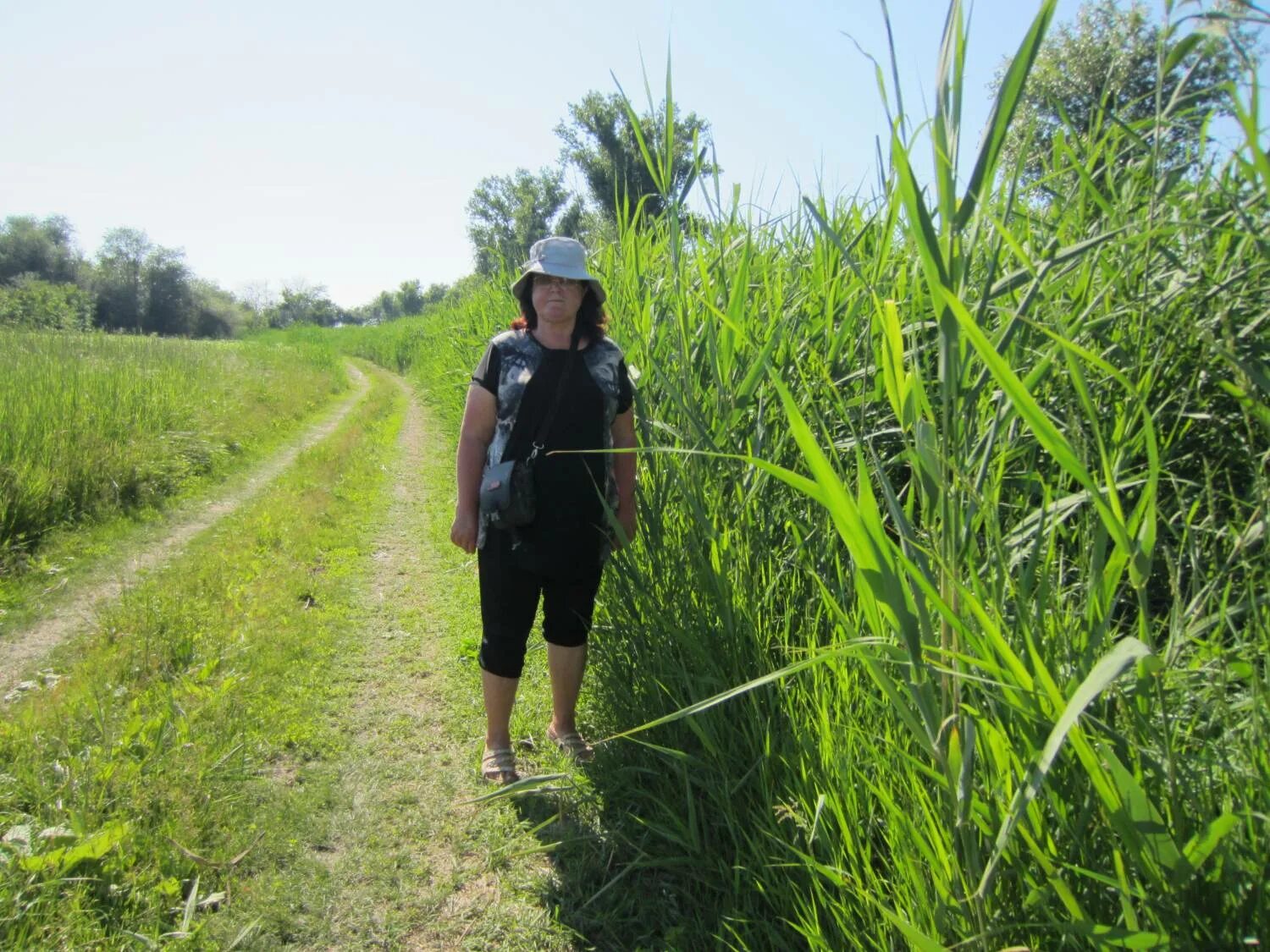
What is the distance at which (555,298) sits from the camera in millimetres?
2920

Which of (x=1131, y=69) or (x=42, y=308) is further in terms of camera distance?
(x=42, y=308)

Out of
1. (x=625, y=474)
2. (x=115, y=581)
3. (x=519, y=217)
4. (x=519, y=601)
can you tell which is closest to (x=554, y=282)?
(x=625, y=474)

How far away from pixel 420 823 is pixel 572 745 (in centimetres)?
62

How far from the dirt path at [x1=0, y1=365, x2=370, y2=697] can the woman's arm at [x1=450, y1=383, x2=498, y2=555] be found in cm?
238

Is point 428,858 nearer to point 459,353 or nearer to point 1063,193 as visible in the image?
point 1063,193

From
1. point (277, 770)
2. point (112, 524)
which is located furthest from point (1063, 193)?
point (112, 524)

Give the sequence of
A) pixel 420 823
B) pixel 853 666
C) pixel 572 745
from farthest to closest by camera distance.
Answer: pixel 572 745 → pixel 420 823 → pixel 853 666

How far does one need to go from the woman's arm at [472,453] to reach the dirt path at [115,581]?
2.38 meters

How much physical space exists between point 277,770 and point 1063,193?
3352 mm

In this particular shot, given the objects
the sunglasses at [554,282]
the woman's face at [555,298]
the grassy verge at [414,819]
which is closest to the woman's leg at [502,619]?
the grassy verge at [414,819]

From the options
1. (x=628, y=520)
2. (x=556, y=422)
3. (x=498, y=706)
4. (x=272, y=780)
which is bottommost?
(x=272, y=780)

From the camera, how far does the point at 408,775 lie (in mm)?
3150

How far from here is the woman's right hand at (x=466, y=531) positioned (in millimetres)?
3070

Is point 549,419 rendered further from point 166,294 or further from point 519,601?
point 166,294
